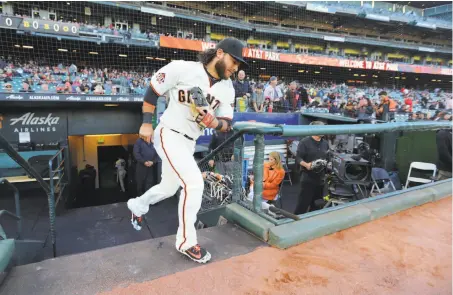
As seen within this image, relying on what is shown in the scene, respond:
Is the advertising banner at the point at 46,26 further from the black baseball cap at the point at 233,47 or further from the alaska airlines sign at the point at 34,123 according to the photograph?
the black baseball cap at the point at 233,47

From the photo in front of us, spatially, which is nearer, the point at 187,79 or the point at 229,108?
the point at 187,79

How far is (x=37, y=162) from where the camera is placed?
725 centimetres

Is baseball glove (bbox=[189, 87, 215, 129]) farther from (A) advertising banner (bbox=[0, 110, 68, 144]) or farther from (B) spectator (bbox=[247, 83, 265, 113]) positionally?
(A) advertising banner (bbox=[0, 110, 68, 144])

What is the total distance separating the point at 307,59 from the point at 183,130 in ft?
73.2

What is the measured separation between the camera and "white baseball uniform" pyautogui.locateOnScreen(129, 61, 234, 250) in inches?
75.2

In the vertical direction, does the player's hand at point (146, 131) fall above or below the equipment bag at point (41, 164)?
above

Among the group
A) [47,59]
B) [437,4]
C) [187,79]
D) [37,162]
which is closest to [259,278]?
[187,79]

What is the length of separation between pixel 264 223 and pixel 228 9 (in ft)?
88.2

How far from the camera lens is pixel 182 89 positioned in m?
1.92

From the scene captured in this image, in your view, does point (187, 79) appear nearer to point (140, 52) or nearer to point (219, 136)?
point (219, 136)

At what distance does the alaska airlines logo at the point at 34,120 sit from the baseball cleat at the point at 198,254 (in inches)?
306

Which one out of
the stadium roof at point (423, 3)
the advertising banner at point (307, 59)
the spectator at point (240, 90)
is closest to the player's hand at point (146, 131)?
the spectator at point (240, 90)

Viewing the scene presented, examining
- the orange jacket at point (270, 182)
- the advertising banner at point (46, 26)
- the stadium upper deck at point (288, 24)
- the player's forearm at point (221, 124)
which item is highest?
the stadium upper deck at point (288, 24)

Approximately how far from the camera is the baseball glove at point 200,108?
1.79 meters
